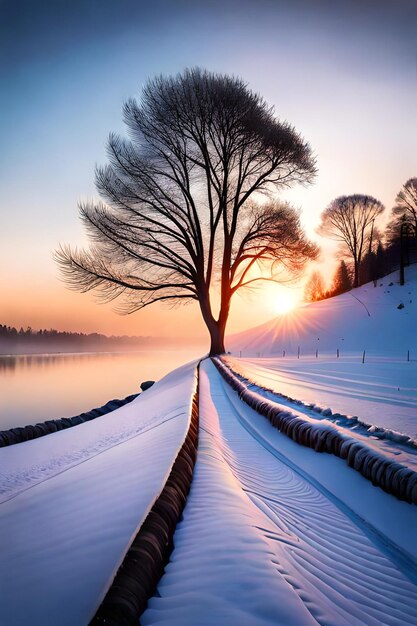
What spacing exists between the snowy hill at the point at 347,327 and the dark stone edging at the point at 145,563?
19.4 meters

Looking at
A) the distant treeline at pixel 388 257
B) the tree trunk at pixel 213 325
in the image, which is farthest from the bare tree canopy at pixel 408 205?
the tree trunk at pixel 213 325

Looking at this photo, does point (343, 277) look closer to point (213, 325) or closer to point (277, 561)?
point (213, 325)

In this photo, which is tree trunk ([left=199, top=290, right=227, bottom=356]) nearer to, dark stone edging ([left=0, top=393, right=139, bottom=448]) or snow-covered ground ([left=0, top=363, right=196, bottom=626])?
dark stone edging ([left=0, top=393, right=139, bottom=448])

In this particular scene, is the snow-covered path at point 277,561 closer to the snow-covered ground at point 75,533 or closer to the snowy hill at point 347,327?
the snow-covered ground at point 75,533

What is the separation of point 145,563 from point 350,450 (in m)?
1.46

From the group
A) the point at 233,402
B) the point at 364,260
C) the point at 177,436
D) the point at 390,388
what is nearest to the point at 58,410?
the point at 233,402

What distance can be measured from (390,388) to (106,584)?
544cm

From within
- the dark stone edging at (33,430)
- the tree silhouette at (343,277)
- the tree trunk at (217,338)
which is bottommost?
the dark stone edging at (33,430)

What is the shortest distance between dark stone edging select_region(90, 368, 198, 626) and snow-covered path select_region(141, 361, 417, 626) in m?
0.03

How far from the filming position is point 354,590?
90 centimetres

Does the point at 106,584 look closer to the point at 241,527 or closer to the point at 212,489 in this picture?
the point at 241,527

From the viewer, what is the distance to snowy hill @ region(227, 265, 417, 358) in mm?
20375

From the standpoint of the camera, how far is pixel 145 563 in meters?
0.73

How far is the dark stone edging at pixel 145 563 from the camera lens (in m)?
0.59
